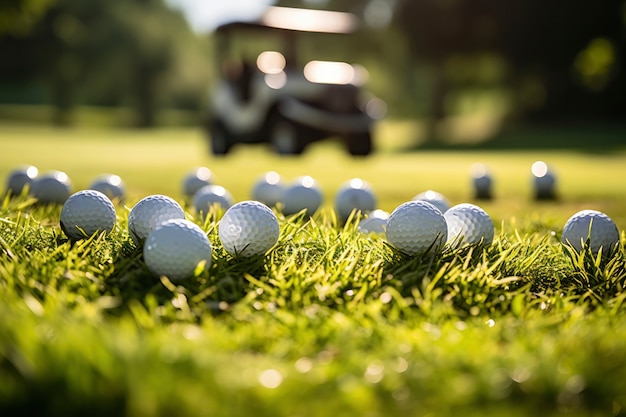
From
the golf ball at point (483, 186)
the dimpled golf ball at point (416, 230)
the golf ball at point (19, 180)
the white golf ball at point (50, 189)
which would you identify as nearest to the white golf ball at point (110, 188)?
the white golf ball at point (50, 189)

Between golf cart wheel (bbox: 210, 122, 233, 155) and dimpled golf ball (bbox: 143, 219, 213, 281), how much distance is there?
1073 centimetres

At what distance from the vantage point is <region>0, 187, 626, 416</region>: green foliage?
1.60m

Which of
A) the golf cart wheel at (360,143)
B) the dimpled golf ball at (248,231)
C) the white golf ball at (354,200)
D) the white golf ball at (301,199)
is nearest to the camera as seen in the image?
the dimpled golf ball at (248,231)

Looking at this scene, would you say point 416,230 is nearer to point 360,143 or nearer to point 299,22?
point 360,143

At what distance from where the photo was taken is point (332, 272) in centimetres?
270

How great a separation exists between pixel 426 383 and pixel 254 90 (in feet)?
37.4

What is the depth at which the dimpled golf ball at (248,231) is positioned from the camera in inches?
116

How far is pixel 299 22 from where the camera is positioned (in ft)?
43.3

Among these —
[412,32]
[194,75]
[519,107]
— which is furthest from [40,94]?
[519,107]

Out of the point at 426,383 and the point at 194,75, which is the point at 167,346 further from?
the point at 194,75

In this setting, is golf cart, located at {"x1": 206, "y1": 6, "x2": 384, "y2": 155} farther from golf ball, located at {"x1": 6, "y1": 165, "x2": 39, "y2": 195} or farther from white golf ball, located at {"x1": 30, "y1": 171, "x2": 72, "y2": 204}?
white golf ball, located at {"x1": 30, "y1": 171, "x2": 72, "y2": 204}

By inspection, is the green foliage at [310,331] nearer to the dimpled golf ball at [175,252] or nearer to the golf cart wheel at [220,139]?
the dimpled golf ball at [175,252]

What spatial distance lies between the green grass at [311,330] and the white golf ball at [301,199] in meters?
1.00

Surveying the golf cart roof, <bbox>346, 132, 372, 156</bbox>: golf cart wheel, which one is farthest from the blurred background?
<bbox>346, 132, 372, 156</bbox>: golf cart wheel
